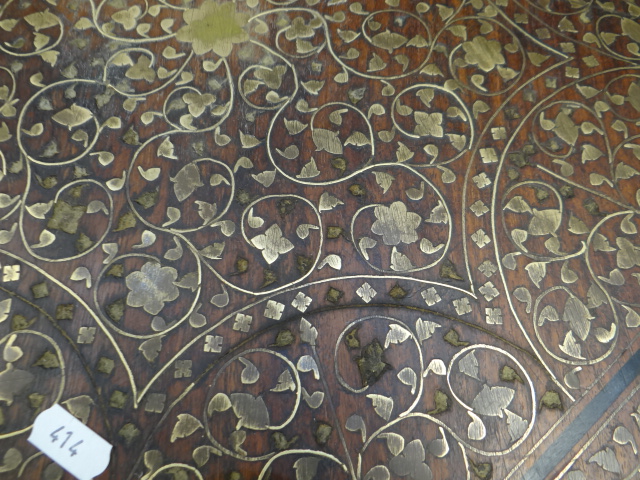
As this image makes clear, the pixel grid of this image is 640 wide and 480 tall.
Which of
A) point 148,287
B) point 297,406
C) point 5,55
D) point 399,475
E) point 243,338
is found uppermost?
point 5,55

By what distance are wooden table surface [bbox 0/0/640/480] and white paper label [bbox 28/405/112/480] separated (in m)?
0.02

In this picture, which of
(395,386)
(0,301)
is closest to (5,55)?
(0,301)

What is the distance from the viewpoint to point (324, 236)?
146 centimetres

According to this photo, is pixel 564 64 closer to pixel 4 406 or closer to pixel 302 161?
pixel 302 161

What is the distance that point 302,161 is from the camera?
5.04 ft

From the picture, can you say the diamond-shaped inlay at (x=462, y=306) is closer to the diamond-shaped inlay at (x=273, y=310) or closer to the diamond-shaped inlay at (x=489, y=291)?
the diamond-shaped inlay at (x=489, y=291)

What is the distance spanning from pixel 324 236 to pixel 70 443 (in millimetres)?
741

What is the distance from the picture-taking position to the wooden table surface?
1.30m

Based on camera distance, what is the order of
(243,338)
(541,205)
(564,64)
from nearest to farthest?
(243,338) → (541,205) → (564,64)

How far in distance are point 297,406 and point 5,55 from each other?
48.1 inches

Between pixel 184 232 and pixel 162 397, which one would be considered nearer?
pixel 162 397

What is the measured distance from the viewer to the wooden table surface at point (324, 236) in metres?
1.30

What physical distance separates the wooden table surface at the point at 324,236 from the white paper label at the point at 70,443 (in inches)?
0.9

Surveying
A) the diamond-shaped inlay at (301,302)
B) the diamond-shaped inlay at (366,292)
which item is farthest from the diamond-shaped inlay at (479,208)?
the diamond-shaped inlay at (301,302)
